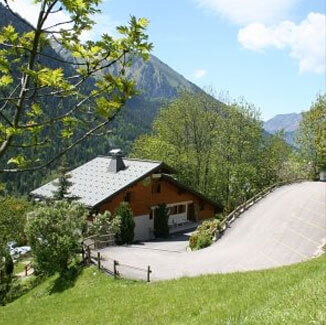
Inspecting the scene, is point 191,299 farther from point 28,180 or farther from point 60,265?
point 28,180

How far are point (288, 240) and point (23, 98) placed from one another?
106 feet

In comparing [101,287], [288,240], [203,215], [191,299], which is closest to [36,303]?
[101,287]

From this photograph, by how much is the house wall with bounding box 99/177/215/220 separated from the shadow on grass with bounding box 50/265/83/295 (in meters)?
14.4

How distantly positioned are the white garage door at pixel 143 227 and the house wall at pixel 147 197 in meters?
0.51

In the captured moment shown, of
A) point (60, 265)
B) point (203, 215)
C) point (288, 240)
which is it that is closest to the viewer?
point (60, 265)

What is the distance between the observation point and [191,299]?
16.8 meters

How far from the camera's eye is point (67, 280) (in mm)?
30141

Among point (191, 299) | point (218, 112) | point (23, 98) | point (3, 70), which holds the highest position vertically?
point (218, 112)

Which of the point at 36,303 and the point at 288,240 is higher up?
the point at 288,240

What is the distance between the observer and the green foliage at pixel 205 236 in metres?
39.2

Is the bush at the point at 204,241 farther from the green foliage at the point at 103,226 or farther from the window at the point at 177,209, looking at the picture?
the window at the point at 177,209

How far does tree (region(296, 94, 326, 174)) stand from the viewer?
66988mm

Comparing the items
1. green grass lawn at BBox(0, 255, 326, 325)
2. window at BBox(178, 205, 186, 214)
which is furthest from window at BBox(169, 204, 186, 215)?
green grass lawn at BBox(0, 255, 326, 325)

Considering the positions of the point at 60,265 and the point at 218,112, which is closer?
the point at 60,265
